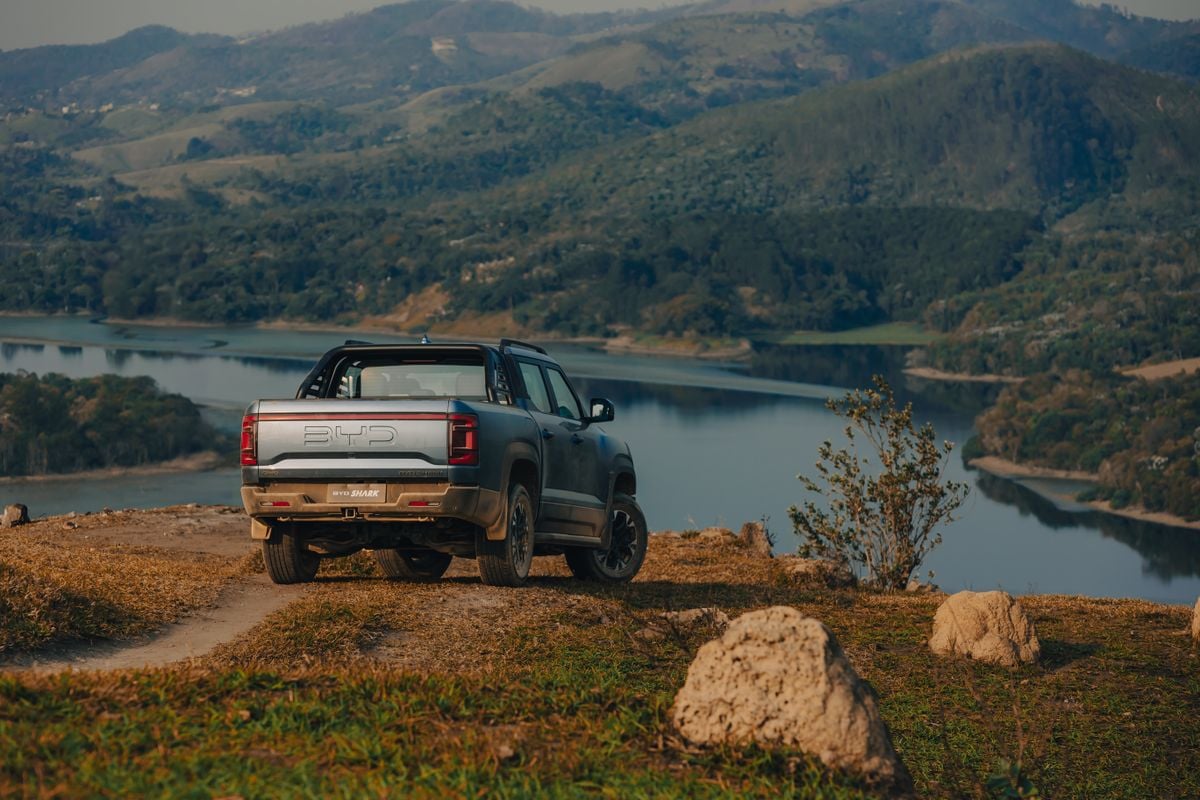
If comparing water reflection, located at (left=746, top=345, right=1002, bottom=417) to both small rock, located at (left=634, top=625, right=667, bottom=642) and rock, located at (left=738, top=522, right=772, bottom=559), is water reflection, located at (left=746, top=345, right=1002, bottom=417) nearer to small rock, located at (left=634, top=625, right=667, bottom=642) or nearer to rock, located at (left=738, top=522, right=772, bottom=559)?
rock, located at (left=738, top=522, right=772, bottom=559)

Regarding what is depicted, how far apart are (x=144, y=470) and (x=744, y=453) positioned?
45826 millimetres

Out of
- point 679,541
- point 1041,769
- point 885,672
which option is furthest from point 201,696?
point 679,541

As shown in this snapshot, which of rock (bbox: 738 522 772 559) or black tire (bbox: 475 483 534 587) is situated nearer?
black tire (bbox: 475 483 534 587)

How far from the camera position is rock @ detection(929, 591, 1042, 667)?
38.1ft

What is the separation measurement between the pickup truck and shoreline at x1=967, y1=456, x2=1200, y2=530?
101 m

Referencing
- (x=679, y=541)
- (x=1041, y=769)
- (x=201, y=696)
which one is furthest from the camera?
(x=679, y=541)

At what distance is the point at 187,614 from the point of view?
→ 10828mm

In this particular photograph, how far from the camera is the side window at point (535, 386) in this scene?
41.3 ft

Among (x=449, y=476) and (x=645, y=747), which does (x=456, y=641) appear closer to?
(x=449, y=476)

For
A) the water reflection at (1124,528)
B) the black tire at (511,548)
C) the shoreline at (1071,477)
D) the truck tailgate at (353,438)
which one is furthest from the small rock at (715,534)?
the shoreline at (1071,477)

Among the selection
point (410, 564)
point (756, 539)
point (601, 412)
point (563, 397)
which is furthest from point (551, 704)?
point (756, 539)

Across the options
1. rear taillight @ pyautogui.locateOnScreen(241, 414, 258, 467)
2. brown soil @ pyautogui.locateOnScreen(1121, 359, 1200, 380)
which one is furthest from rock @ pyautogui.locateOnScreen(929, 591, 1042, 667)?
brown soil @ pyautogui.locateOnScreen(1121, 359, 1200, 380)

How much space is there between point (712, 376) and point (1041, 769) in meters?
160

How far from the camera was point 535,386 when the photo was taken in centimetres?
1275
